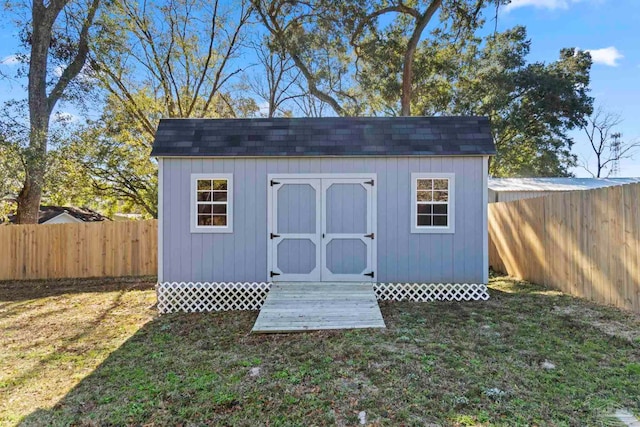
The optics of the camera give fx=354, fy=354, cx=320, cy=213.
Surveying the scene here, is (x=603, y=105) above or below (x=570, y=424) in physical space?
above

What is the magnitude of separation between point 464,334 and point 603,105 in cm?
2860

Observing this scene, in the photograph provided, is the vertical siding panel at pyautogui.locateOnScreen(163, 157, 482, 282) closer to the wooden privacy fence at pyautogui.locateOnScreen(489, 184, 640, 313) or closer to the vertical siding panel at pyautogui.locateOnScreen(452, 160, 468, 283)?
the vertical siding panel at pyautogui.locateOnScreen(452, 160, 468, 283)

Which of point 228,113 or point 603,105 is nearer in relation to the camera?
point 228,113

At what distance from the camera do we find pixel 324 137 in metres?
6.65

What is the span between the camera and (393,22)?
1516 cm

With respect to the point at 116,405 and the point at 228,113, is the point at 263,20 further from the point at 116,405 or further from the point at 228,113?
the point at 116,405

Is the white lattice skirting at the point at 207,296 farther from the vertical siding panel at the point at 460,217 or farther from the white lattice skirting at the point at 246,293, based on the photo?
the vertical siding panel at the point at 460,217

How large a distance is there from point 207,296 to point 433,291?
4.08m

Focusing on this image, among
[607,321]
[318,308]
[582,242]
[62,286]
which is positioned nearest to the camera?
[607,321]

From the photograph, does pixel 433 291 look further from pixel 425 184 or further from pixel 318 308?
pixel 318 308

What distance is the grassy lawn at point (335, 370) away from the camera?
2.85 metres

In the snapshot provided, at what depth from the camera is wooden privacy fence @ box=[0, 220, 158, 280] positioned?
31.0ft

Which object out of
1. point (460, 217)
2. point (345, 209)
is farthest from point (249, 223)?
point (460, 217)

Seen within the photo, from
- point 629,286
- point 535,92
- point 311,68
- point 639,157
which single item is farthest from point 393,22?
point 639,157
